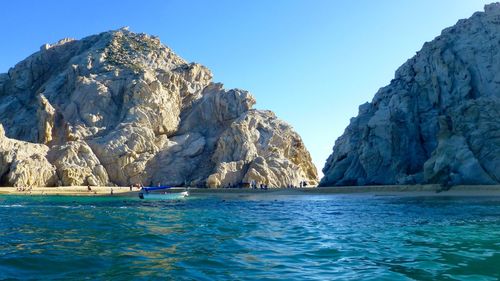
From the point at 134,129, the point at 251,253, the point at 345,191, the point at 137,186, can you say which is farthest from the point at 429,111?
the point at 251,253

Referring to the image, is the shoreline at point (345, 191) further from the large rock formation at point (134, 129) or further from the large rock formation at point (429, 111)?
the large rock formation at point (134, 129)

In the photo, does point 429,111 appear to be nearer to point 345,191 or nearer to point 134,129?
point 345,191

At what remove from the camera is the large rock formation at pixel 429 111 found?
63.7 metres

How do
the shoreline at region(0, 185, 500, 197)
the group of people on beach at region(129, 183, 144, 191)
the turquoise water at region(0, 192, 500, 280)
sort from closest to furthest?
the turquoise water at region(0, 192, 500, 280) → the shoreline at region(0, 185, 500, 197) → the group of people on beach at region(129, 183, 144, 191)

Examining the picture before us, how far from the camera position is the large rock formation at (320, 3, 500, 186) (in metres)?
63.7

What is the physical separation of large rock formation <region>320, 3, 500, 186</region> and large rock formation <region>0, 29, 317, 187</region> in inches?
874

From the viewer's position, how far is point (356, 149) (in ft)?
284

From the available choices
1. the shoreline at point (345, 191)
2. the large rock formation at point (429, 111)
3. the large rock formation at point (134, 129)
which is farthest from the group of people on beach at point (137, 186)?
the large rock formation at point (429, 111)

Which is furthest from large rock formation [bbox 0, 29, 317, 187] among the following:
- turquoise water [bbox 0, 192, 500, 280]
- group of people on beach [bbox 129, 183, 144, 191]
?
turquoise water [bbox 0, 192, 500, 280]

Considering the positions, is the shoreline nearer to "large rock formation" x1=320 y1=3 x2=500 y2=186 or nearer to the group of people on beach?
the group of people on beach

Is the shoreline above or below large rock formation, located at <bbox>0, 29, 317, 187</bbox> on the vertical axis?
below

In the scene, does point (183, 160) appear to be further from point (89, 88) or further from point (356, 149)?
point (356, 149)

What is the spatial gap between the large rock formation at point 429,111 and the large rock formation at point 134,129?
2221 centimetres

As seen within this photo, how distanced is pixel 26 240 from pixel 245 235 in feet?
29.6
